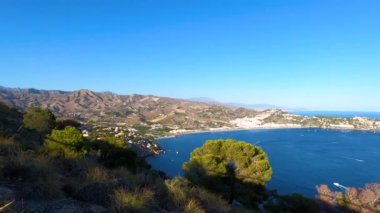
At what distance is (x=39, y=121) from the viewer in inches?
1347

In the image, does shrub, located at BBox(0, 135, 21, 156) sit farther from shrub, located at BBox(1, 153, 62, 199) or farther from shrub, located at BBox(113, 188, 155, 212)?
shrub, located at BBox(113, 188, 155, 212)

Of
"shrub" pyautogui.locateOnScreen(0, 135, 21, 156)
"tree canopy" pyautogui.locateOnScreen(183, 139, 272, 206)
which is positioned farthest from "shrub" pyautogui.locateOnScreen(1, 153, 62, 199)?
"tree canopy" pyautogui.locateOnScreen(183, 139, 272, 206)

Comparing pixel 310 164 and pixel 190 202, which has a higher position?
pixel 190 202

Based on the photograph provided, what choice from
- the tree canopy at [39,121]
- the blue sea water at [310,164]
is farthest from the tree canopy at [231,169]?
the blue sea water at [310,164]

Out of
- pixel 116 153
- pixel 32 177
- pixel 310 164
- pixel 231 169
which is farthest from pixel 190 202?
pixel 310 164

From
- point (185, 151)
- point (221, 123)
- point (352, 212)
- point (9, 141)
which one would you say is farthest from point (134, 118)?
point (9, 141)

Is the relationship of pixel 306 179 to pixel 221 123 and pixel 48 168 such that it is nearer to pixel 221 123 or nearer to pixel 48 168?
pixel 48 168

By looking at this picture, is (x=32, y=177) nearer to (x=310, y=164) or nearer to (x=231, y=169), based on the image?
(x=231, y=169)

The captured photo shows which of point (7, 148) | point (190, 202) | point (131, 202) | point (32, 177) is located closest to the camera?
point (131, 202)

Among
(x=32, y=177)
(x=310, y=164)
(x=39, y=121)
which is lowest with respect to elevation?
(x=310, y=164)

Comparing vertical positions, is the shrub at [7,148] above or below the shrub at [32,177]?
above

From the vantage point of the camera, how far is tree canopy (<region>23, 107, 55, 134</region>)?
3372cm

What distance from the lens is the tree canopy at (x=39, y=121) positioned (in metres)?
33.7

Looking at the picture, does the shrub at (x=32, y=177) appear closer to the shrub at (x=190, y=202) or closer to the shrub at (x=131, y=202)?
the shrub at (x=131, y=202)
